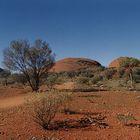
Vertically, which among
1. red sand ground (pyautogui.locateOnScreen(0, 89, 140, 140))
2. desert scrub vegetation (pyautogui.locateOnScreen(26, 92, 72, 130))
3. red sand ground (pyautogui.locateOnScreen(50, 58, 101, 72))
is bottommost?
red sand ground (pyautogui.locateOnScreen(0, 89, 140, 140))

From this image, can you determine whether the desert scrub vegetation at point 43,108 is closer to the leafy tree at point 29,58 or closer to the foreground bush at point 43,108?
the foreground bush at point 43,108

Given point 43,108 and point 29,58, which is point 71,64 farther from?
point 43,108

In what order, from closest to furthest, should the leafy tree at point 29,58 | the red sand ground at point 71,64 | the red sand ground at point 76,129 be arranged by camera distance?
the red sand ground at point 76,129 → the leafy tree at point 29,58 → the red sand ground at point 71,64

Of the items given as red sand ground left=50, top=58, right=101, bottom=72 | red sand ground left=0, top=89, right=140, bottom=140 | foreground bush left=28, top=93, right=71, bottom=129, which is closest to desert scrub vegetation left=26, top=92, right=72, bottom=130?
foreground bush left=28, top=93, right=71, bottom=129

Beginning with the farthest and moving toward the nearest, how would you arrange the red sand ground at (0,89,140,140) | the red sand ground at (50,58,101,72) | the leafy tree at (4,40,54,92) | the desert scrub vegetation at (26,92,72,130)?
1. the red sand ground at (50,58,101,72)
2. the leafy tree at (4,40,54,92)
3. the desert scrub vegetation at (26,92,72,130)
4. the red sand ground at (0,89,140,140)

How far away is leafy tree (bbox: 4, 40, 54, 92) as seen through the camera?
28531 millimetres

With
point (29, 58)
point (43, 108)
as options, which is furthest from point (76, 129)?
point (29, 58)

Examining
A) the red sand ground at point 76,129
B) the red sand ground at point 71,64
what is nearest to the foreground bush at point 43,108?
the red sand ground at point 76,129

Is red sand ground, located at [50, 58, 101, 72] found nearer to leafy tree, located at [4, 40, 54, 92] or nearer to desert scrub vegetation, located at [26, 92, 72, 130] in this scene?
leafy tree, located at [4, 40, 54, 92]

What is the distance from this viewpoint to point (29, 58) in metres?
28.5

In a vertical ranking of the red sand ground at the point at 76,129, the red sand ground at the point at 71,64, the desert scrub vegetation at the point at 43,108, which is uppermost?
the red sand ground at the point at 71,64

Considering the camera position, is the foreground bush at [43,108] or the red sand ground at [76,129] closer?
the red sand ground at [76,129]

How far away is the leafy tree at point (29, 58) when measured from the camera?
28531 mm

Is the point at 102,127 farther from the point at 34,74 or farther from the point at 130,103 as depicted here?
the point at 34,74
